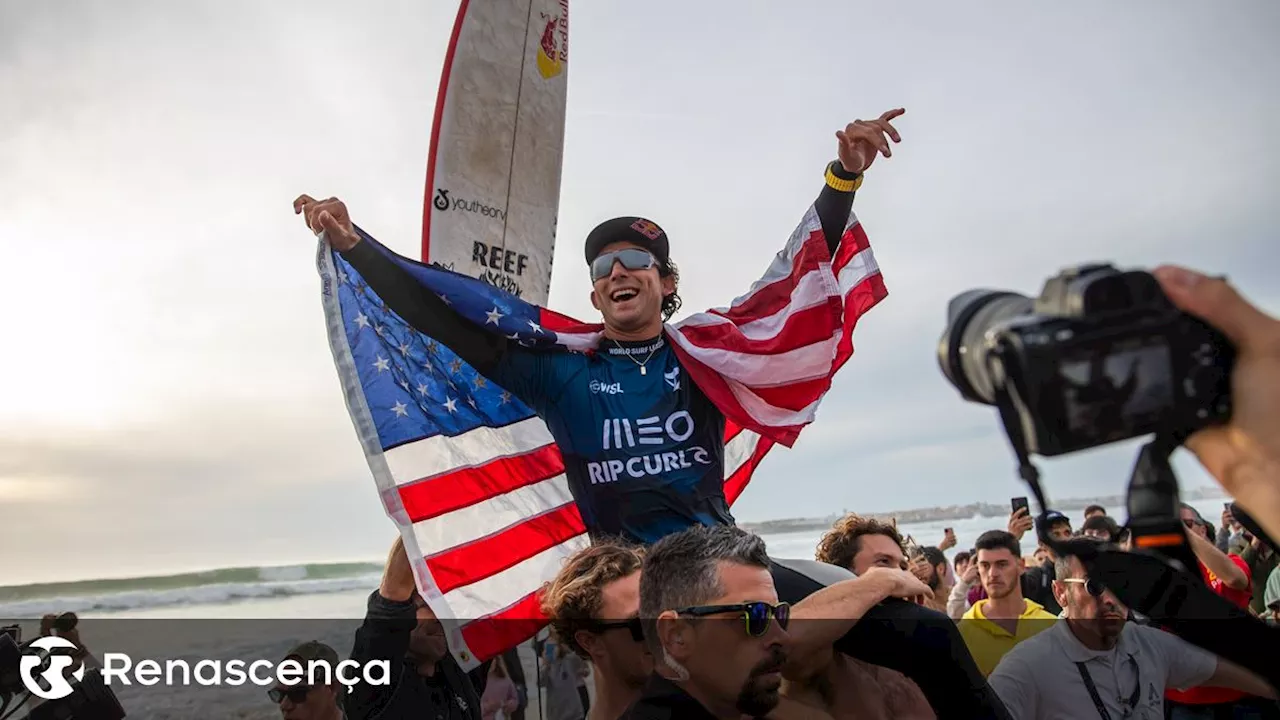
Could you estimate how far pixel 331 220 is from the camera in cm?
352

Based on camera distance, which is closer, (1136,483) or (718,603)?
(1136,483)

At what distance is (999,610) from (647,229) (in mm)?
2914

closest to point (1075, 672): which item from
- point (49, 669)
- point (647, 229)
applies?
point (647, 229)

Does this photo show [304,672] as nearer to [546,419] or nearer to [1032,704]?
[546,419]

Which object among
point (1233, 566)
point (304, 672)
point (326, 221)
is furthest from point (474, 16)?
point (1233, 566)

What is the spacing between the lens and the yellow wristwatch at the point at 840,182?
139 inches

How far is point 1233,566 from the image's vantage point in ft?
14.6

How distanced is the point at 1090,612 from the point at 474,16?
3.89m

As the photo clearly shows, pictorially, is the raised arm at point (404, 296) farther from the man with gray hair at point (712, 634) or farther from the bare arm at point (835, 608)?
the bare arm at point (835, 608)

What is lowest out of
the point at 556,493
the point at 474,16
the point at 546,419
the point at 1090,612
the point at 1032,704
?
the point at 1032,704

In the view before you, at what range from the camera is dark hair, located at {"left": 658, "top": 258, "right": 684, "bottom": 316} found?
3.65 meters

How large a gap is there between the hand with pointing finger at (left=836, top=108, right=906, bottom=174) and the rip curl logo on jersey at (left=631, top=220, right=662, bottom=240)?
0.66 meters

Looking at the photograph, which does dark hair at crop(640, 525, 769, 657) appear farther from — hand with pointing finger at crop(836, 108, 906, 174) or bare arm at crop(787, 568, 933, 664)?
hand with pointing finger at crop(836, 108, 906, 174)

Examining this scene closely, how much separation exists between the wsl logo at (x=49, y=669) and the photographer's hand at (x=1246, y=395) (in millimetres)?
4747
